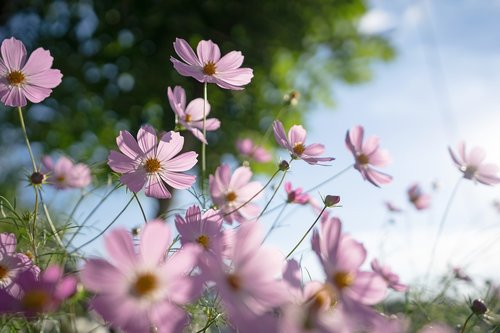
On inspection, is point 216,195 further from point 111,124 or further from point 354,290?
point 111,124

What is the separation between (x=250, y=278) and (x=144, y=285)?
0.22 ft

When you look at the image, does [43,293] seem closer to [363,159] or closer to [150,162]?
[150,162]

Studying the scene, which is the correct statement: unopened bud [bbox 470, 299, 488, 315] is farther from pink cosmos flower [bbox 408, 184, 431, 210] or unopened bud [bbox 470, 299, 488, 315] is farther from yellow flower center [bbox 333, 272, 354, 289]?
pink cosmos flower [bbox 408, 184, 431, 210]

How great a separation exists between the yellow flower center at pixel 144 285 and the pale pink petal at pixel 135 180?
0.71 feet

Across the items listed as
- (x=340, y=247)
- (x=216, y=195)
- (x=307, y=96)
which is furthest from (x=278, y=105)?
(x=340, y=247)

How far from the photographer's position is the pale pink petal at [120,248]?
280mm

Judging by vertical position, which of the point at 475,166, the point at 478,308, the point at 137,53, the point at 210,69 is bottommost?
the point at 478,308

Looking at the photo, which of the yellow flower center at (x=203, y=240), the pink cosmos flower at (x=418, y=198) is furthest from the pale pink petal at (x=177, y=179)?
the pink cosmos flower at (x=418, y=198)

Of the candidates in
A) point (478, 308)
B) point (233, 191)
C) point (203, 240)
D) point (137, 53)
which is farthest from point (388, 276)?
point (137, 53)

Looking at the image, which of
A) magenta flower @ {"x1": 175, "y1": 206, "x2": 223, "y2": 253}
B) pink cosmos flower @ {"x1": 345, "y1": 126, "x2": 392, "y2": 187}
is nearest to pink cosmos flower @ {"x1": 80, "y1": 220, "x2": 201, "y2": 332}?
magenta flower @ {"x1": 175, "y1": 206, "x2": 223, "y2": 253}

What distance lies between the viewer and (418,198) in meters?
1.14

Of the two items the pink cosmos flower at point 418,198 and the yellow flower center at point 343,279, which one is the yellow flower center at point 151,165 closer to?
the yellow flower center at point 343,279

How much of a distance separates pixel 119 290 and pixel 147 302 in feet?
0.06

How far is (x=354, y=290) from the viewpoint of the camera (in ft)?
1.06
